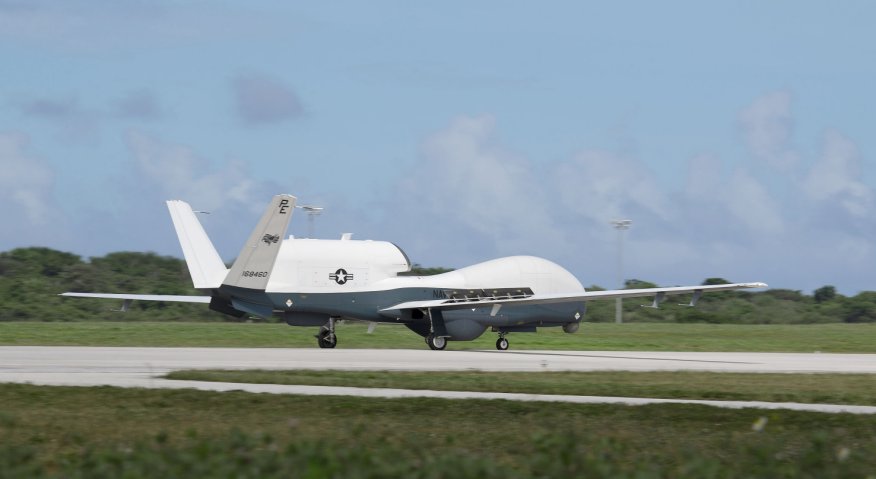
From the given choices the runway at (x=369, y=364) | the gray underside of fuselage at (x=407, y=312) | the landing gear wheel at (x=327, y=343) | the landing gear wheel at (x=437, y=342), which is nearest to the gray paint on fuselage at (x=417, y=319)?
the gray underside of fuselage at (x=407, y=312)

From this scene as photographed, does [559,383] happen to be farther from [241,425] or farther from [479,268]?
[479,268]

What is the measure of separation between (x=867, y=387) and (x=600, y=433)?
1262 cm

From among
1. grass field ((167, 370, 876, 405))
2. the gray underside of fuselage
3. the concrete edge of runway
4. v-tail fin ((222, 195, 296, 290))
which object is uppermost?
v-tail fin ((222, 195, 296, 290))

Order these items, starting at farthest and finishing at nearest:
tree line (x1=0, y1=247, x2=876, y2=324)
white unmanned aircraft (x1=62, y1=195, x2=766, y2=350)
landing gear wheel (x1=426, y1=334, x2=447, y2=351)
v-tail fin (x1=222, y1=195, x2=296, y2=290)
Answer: tree line (x1=0, y1=247, x2=876, y2=324), landing gear wheel (x1=426, y1=334, x2=447, y2=351), white unmanned aircraft (x1=62, y1=195, x2=766, y2=350), v-tail fin (x1=222, y1=195, x2=296, y2=290)

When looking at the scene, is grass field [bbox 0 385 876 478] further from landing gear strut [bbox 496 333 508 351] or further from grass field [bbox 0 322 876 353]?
landing gear strut [bbox 496 333 508 351]

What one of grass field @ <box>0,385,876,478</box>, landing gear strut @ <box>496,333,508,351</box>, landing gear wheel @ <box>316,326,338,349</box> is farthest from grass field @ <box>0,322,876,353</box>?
grass field @ <box>0,385,876,478</box>

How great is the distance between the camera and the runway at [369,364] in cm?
2189

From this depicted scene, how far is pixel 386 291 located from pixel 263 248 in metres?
6.14

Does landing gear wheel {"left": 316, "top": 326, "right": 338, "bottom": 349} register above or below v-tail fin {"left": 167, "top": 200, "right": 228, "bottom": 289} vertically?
below

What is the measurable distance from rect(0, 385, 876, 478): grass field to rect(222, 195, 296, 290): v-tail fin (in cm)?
1967

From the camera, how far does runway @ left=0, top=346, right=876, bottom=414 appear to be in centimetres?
2189

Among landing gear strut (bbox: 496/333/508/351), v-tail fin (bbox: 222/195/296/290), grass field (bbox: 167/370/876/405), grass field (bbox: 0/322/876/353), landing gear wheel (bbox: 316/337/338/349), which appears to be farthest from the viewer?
grass field (bbox: 0/322/876/353)

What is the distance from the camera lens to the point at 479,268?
4750 cm

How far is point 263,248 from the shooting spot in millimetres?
41094
